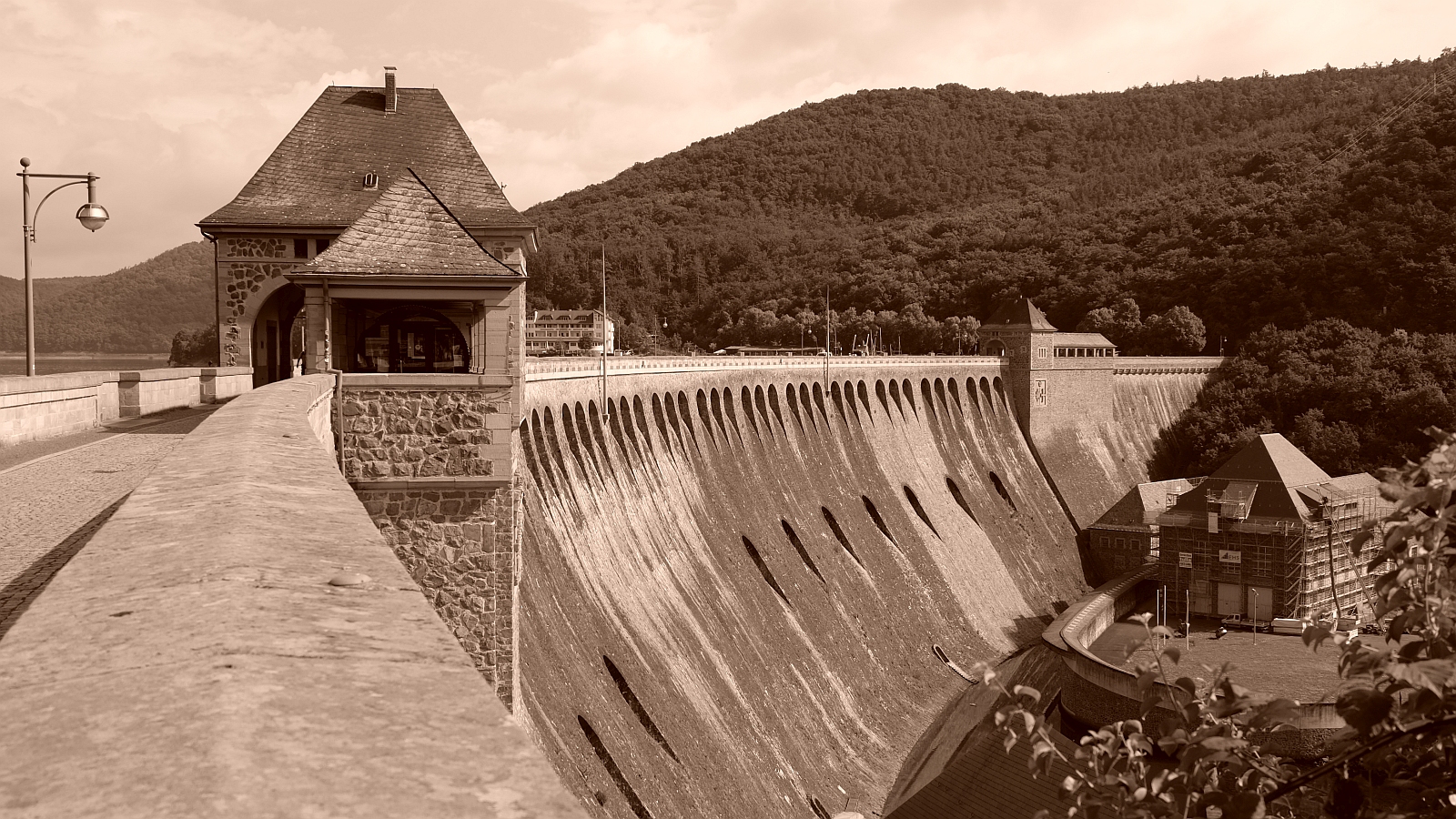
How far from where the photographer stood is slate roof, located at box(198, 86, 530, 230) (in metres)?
23.3

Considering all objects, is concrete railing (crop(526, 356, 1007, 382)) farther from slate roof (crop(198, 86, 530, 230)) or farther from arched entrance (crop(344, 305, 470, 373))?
arched entrance (crop(344, 305, 470, 373))

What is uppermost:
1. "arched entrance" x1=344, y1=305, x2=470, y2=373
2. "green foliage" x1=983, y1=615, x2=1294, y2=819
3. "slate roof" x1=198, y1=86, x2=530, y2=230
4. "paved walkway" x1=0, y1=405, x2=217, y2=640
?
"slate roof" x1=198, y1=86, x2=530, y2=230

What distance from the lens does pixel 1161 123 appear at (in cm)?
19238

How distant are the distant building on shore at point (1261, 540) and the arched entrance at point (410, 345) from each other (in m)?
41.1

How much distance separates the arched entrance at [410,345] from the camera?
65.5ft

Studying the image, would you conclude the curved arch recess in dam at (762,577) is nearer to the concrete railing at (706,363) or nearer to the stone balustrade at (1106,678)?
the concrete railing at (706,363)

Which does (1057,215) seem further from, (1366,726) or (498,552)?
(1366,726)

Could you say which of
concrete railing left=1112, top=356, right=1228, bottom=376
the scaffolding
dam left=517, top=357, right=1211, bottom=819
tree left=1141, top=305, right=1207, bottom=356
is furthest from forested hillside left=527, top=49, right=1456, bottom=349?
the scaffolding

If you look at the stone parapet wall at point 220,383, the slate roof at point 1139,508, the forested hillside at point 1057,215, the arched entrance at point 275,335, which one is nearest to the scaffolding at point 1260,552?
the slate roof at point 1139,508

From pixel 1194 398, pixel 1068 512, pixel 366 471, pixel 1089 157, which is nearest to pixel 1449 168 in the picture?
pixel 1194 398

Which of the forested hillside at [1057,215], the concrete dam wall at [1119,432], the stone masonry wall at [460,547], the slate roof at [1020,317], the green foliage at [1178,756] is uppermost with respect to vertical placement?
the forested hillside at [1057,215]

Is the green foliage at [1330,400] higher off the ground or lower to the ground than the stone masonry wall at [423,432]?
lower

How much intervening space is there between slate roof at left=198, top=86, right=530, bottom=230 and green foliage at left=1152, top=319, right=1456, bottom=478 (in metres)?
61.4

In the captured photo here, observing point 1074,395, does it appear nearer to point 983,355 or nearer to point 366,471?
point 983,355
